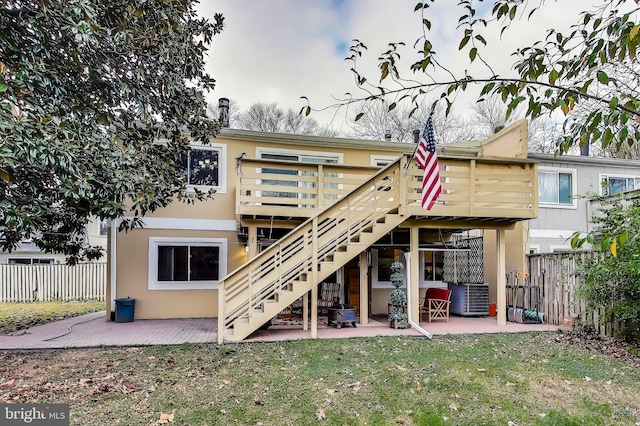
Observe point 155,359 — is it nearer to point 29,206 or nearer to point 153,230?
point 29,206

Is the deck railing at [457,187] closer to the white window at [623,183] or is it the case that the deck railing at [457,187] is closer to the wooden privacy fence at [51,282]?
the white window at [623,183]

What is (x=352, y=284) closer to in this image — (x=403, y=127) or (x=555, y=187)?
(x=555, y=187)

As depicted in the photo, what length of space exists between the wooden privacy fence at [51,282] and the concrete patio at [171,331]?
5.48 meters

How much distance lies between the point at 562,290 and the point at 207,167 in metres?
9.26

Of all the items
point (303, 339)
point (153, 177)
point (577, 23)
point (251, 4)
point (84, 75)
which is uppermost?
point (251, 4)

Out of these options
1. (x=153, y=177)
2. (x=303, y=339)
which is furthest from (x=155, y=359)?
(x=153, y=177)

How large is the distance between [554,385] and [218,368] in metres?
4.62

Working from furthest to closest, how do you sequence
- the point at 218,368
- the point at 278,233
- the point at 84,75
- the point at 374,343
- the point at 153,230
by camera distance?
the point at 278,233
the point at 153,230
the point at 374,343
the point at 84,75
the point at 218,368

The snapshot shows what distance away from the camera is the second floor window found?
40.4 ft

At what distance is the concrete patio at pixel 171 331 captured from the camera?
→ 7.21 meters

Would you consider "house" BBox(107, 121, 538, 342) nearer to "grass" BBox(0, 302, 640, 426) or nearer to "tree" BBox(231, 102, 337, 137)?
"grass" BBox(0, 302, 640, 426)

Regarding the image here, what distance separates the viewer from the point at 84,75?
238 inches

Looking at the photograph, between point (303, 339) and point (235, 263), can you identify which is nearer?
point (303, 339)

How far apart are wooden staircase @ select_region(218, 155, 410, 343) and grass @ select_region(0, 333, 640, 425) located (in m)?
0.73
